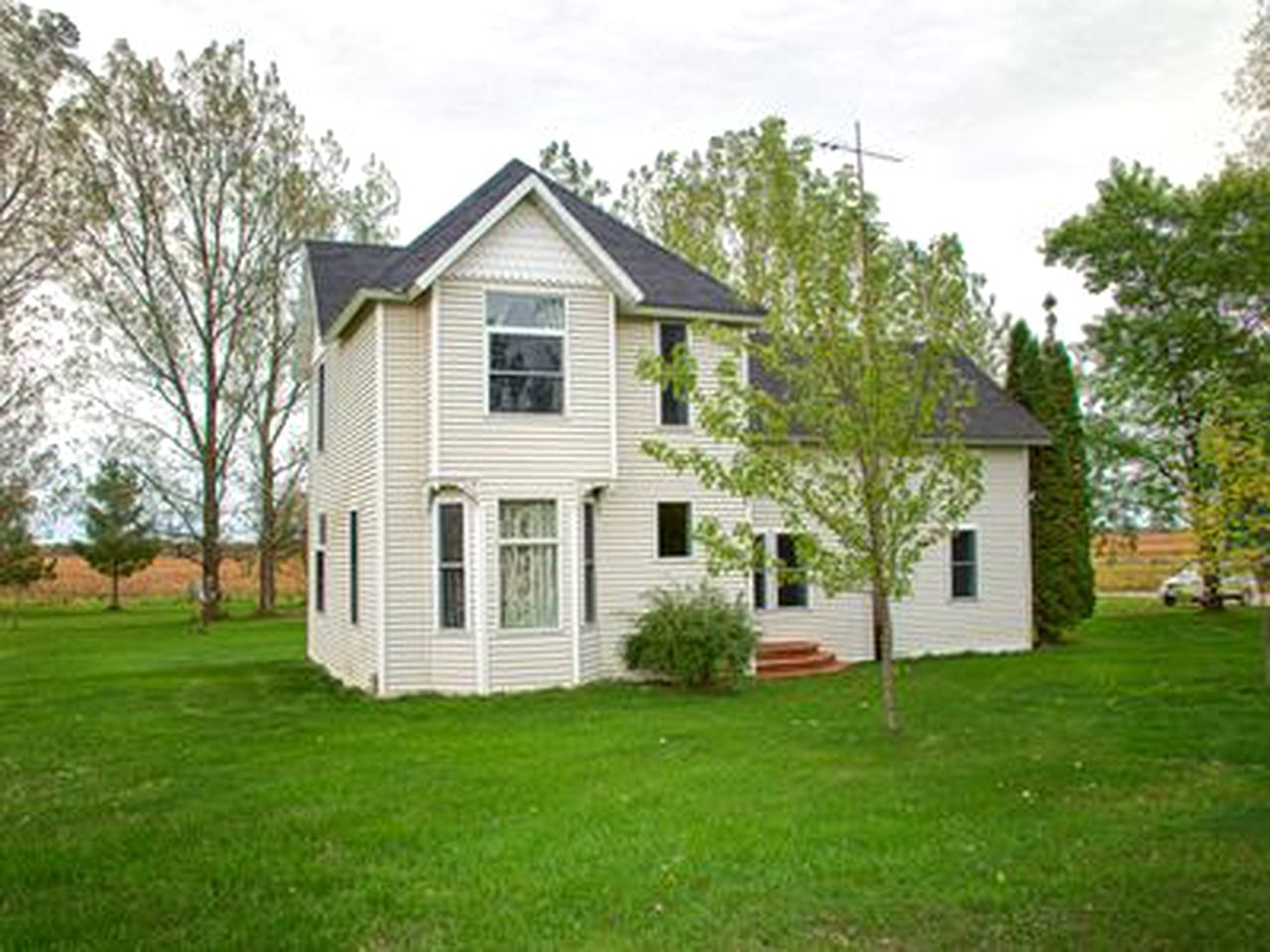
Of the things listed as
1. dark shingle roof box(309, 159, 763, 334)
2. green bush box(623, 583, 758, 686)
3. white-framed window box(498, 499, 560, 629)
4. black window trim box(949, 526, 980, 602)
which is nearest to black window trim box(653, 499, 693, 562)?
green bush box(623, 583, 758, 686)

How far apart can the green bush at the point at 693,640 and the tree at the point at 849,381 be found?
3966 mm

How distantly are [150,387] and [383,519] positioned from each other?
1937 centimetres

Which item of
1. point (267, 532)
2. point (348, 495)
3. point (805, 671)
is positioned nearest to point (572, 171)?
point (267, 532)

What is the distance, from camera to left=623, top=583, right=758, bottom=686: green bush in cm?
1441

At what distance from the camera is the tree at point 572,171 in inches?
1325

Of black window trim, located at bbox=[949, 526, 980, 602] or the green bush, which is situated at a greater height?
black window trim, located at bbox=[949, 526, 980, 602]

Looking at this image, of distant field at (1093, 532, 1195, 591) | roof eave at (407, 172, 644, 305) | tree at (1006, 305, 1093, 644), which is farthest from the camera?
distant field at (1093, 532, 1195, 591)

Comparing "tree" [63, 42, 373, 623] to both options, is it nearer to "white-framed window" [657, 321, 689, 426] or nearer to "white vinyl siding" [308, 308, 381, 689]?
"white vinyl siding" [308, 308, 381, 689]

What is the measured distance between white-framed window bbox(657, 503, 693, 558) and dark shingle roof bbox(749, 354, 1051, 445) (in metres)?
Answer: 3.70

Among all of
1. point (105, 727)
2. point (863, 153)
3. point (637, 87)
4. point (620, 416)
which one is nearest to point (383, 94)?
point (637, 87)

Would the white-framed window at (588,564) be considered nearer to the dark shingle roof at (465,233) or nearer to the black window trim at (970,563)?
the dark shingle roof at (465,233)

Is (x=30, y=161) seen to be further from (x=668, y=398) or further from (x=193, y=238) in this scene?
(x=668, y=398)

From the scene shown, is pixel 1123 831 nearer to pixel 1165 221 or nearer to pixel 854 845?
pixel 854 845

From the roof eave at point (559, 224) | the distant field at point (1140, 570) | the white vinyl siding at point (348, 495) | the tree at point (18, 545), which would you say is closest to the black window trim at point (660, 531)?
the roof eave at point (559, 224)
